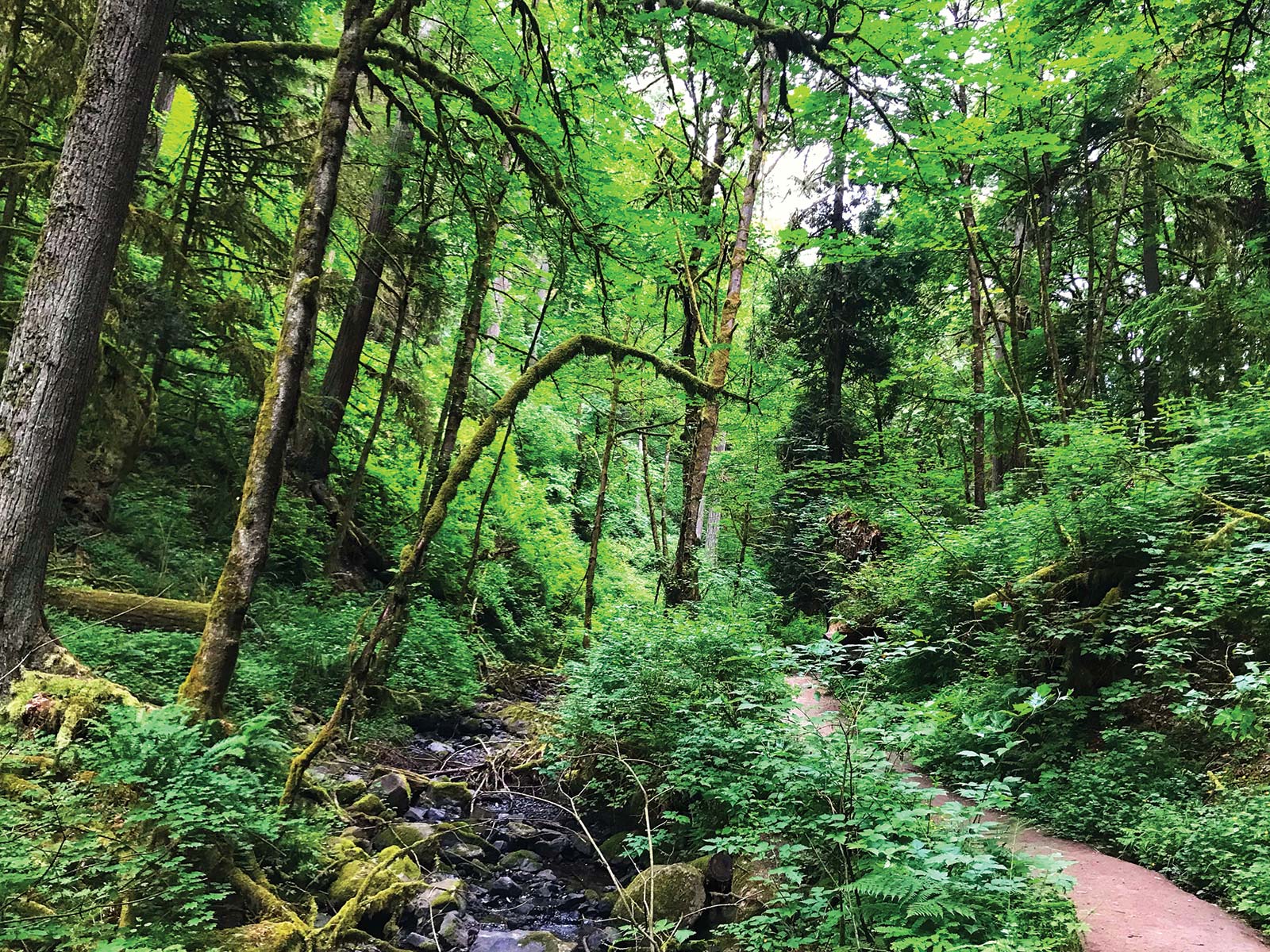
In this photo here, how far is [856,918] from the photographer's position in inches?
140

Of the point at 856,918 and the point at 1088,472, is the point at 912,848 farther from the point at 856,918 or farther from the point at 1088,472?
the point at 1088,472

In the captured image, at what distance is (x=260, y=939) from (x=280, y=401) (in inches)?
140

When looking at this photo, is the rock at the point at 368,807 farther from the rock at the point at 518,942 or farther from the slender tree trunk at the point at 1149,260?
the slender tree trunk at the point at 1149,260

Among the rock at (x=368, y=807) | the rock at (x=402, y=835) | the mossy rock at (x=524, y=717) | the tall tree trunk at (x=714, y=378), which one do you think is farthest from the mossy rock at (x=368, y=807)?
the tall tree trunk at (x=714, y=378)

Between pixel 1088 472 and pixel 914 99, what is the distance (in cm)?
464

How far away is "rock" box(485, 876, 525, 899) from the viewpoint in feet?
18.6

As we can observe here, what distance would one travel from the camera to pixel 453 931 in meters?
4.85

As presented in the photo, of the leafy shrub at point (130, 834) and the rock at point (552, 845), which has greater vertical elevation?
the leafy shrub at point (130, 834)

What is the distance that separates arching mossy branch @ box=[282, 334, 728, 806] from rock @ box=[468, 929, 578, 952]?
6.06ft

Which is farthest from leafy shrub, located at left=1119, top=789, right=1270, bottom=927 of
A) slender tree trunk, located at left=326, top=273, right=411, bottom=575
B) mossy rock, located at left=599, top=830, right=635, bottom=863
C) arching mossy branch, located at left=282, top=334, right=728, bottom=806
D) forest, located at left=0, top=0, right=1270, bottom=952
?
slender tree trunk, located at left=326, top=273, right=411, bottom=575

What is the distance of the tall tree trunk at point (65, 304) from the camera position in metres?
4.43

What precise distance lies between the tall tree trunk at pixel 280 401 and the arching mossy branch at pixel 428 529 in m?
0.97

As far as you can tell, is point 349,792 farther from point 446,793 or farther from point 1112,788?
point 1112,788

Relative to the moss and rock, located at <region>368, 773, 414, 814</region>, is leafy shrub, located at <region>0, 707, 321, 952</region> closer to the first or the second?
rock, located at <region>368, 773, 414, 814</region>
